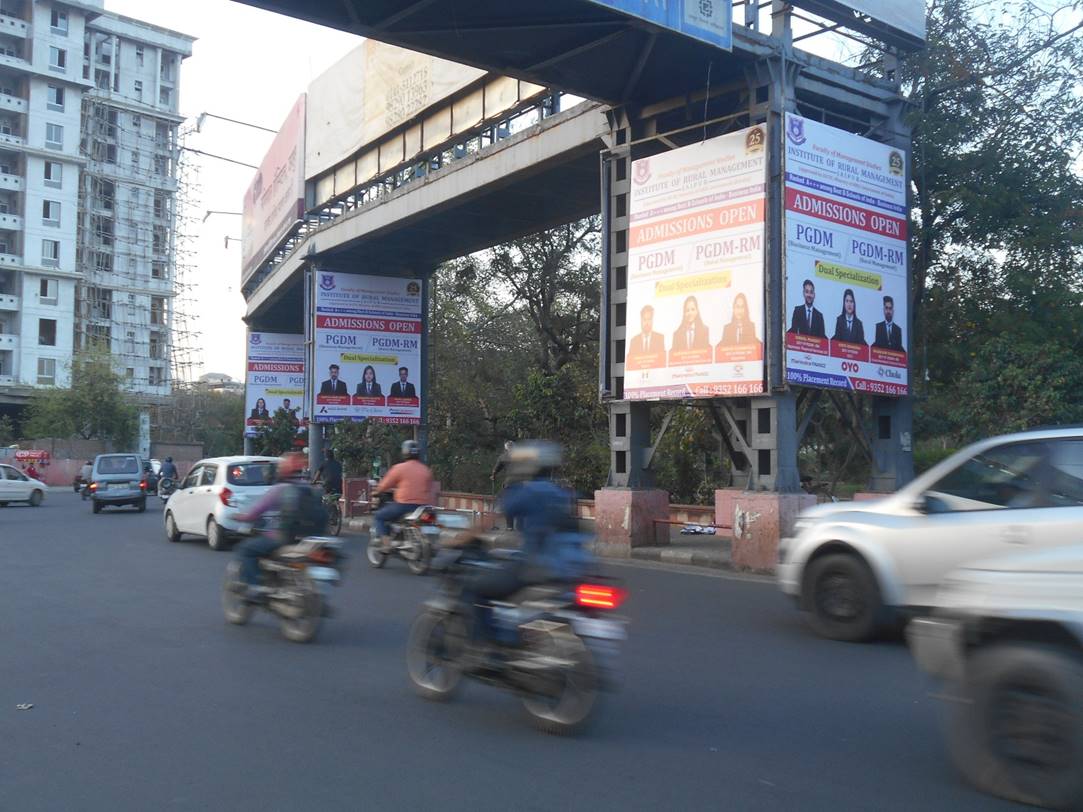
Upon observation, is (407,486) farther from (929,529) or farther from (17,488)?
(17,488)

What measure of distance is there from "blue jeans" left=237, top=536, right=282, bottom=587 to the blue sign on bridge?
8480mm

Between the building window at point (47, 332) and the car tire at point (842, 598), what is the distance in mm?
76257

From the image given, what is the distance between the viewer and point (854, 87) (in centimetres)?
1595

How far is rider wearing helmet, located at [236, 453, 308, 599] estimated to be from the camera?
345 inches

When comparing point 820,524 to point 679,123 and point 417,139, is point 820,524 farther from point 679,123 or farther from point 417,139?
point 417,139

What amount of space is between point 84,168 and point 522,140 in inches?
2847

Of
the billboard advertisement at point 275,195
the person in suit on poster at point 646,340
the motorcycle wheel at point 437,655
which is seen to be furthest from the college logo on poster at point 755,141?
the billboard advertisement at point 275,195

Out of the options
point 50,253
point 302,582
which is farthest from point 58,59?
point 302,582

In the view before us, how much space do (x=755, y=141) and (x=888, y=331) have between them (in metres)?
3.61

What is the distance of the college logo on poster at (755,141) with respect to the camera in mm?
14570

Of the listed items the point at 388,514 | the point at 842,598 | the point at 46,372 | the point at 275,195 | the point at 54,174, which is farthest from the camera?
the point at 54,174

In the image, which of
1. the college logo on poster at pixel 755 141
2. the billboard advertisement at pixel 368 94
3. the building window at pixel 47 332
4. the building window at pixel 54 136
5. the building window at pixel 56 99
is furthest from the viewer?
the building window at pixel 56 99

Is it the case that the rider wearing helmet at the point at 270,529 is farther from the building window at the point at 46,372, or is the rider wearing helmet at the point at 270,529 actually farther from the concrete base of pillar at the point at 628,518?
the building window at the point at 46,372

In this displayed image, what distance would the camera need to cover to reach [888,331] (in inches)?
617
